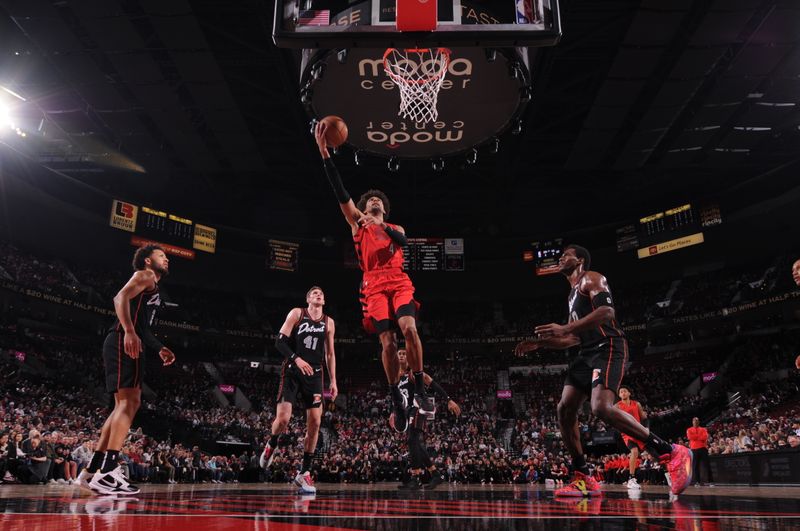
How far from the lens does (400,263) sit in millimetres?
5129

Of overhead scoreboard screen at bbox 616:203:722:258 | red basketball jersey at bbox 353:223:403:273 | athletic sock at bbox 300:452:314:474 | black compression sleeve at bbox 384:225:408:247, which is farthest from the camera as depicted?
overhead scoreboard screen at bbox 616:203:722:258

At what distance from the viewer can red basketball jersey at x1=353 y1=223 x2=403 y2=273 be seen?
5.05 m

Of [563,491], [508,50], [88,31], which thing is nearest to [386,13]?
[508,50]

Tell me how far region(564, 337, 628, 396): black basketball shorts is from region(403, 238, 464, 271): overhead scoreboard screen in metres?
18.3

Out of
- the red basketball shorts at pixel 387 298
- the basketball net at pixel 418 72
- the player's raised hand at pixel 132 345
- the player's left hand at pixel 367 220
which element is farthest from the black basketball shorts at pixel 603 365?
the basketball net at pixel 418 72

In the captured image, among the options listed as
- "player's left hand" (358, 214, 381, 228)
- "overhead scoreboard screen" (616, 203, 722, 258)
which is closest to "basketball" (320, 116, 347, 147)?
"player's left hand" (358, 214, 381, 228)

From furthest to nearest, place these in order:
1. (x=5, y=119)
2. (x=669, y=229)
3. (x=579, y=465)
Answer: (x=669, y=229) → (x=5, y=119) → (x=579, y=465)

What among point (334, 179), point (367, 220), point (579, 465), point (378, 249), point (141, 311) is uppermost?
point (334, 179)

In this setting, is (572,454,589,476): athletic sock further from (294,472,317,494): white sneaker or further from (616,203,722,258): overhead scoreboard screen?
(616,203,722,258): overhead scoreboard screen

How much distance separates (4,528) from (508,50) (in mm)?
7662

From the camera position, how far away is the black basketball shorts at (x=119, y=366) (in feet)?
14.0

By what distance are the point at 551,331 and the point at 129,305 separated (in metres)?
3.18

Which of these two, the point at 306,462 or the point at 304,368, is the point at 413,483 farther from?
the point at 304,368

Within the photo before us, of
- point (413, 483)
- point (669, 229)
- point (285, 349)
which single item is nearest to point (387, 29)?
point (285, 349)
